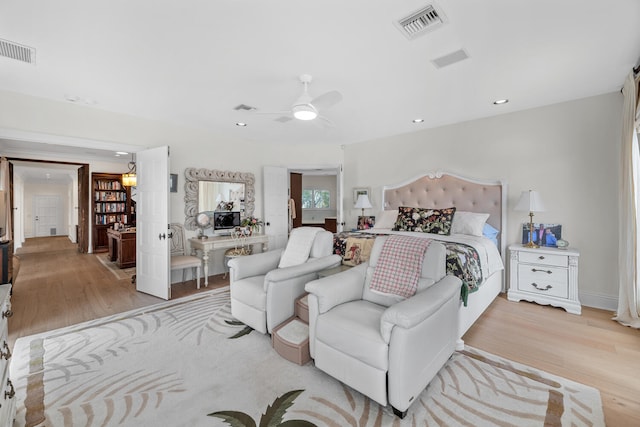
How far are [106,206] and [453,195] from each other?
28.9 ft

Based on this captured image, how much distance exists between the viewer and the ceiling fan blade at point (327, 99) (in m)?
2.56

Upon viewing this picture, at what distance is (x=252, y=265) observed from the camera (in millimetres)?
3133

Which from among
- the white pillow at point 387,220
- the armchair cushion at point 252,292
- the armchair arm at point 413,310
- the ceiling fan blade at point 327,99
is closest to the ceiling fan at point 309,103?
the ceiling fan blade at point 327,99

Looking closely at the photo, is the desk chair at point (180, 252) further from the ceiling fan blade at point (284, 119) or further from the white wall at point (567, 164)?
the white wall at point (567, 164)

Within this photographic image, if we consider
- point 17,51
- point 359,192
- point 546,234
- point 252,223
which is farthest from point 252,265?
point 546,234

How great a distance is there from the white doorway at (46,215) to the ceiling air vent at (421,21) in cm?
1441

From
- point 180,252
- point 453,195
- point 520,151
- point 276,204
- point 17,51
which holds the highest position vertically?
point 17,51

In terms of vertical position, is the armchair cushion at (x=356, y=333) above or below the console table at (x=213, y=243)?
below

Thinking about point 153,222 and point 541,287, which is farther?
point 153,222

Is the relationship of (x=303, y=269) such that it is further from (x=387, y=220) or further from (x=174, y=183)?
(x=174, y=183)

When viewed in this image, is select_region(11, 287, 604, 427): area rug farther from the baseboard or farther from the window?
the window

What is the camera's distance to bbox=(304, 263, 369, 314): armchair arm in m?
2.12

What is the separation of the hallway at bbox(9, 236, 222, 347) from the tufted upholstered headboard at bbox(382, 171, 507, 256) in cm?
343

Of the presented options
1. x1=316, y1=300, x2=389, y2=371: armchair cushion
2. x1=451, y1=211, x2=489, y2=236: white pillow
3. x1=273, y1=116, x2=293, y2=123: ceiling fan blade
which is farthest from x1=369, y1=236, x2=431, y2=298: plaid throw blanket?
x1=273, y1=116, x2=293, y2=123: ceiling fan blade
